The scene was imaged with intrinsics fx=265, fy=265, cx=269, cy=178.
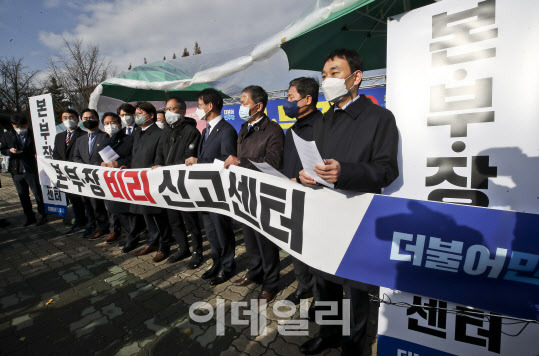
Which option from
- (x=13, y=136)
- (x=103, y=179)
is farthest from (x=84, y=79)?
(x=103, y=179)

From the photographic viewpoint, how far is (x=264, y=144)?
2.63 metres

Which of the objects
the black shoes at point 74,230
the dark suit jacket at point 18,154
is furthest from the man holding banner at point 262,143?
the dark suit jacket at point 18,154

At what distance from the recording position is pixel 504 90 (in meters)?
1.36

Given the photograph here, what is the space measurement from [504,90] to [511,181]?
47 cm

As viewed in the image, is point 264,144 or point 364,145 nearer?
point 364,145

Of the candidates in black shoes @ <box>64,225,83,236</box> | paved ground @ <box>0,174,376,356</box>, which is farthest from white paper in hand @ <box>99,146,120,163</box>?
black shoes @ <box>64,225,83,236</box>

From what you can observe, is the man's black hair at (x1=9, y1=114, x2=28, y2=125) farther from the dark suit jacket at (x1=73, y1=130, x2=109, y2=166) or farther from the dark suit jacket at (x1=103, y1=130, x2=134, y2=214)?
the dark suit jacket at (x1=103, y1=130, x2=134, y2=214)

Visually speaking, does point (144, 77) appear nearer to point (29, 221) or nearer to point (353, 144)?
point (29, 221)

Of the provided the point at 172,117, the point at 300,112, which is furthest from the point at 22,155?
the point at 300,112

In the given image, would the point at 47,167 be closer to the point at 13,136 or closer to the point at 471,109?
the point at 13,136

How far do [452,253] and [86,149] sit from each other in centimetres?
508

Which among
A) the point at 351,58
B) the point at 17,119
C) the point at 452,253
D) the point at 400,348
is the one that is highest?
the point at 17,119

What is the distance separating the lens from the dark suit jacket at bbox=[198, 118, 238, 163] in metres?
2.89

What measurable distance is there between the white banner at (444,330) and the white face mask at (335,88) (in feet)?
4.21
